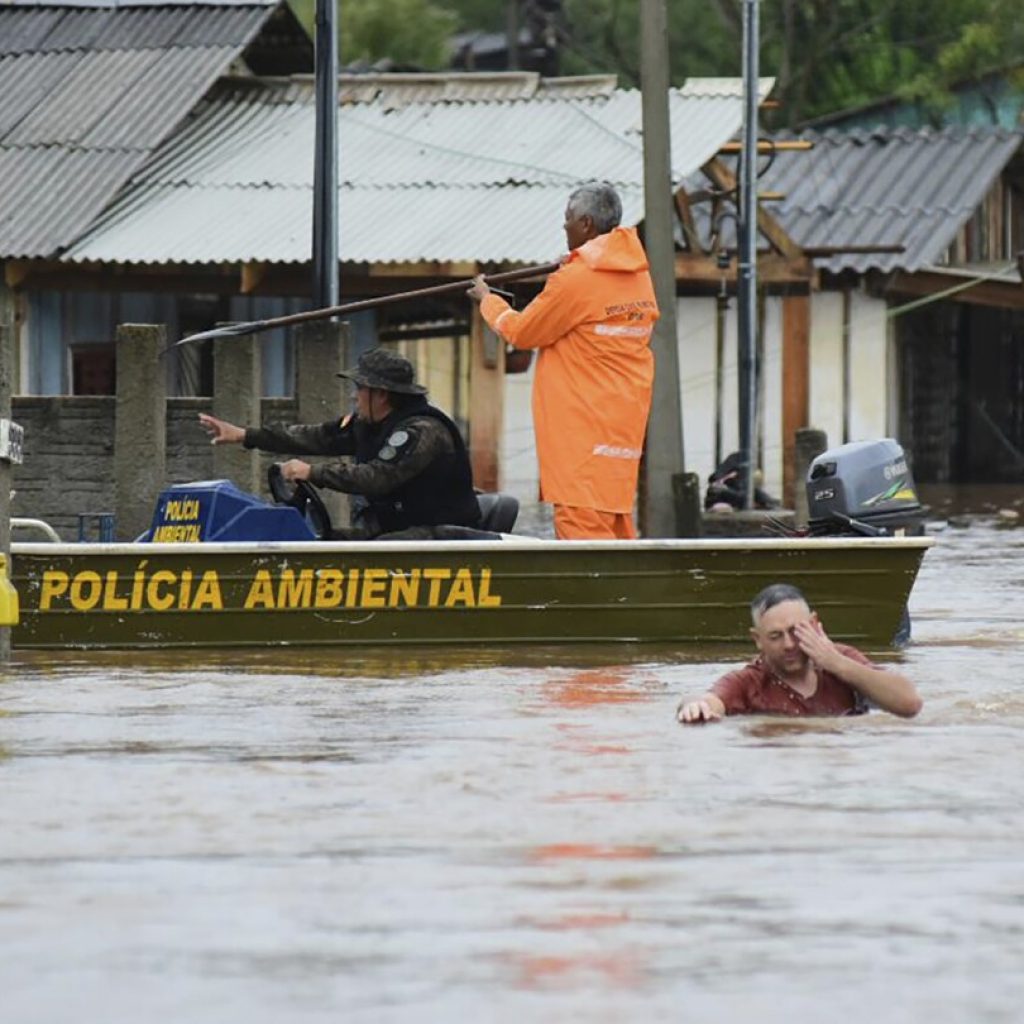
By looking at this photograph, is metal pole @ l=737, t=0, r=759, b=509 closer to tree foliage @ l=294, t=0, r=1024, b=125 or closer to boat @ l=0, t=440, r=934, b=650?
boat @ l=0, t=440, r=934, b=650

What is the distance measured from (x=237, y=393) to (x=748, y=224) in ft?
35.4

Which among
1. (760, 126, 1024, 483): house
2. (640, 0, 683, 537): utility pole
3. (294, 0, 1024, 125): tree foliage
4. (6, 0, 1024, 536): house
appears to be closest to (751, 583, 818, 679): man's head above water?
(640, 0, 683, 537): utility pole

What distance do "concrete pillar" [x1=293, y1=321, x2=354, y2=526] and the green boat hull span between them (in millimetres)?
2825

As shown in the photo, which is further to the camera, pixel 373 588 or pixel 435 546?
pixel 373 588

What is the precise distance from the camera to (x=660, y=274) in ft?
70.0

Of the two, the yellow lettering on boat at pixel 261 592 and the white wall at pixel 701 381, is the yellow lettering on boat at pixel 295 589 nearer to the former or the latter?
the yellow lettering on boat at pixel 261 592

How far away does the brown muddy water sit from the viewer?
6.50 meters

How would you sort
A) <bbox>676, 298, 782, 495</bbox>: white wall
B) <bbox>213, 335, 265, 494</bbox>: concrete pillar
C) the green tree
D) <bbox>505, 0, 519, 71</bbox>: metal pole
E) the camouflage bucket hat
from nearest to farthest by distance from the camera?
1. the camouflage bucket hat
2. <bbox>213, 335, 265, 494</bbox>: concrete pillar
3. <bbox>676, 298, 782, 495</bbox>: white wall
4. the green tree
5. <bbox>505, 0, 519, 71</bbox>: metal pole

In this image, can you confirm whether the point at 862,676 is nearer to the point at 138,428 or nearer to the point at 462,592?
the point at 462,592

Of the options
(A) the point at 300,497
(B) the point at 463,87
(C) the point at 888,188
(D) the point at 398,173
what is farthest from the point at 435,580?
(C) the point at 888,188

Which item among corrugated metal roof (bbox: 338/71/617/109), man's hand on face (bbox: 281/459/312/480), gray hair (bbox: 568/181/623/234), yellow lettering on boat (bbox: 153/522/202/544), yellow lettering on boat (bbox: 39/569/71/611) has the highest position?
corrugated metal roof (bbox: 338/71/617/109)

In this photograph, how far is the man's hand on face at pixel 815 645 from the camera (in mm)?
10602

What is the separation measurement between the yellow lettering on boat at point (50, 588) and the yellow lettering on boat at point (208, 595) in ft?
1.82

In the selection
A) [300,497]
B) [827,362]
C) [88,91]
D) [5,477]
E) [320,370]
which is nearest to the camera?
[5,477]
